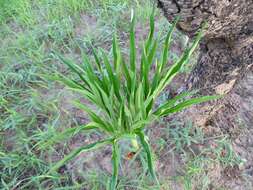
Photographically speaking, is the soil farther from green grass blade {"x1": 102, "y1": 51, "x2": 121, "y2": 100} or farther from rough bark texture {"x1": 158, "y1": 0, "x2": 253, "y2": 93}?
green grass blade {"x1": 102, "y1": 51, "x2": 121, "y2": 100}

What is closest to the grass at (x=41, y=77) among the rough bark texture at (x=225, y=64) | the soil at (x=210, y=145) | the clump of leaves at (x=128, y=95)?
the soil at (x=210, y=145)

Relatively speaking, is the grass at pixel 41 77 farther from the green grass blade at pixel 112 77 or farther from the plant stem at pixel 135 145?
the green grass blade at pixel 112 77

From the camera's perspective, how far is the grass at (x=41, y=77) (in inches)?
57.8

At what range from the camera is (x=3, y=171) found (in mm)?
1511

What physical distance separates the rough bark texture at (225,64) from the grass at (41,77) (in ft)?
1.42

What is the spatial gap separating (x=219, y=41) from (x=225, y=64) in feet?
0.35

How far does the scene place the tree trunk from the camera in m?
0.99

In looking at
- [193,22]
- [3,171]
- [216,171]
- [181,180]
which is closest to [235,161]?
[216,171]

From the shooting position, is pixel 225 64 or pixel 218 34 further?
pixel 225 64

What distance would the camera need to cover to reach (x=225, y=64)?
130 cm

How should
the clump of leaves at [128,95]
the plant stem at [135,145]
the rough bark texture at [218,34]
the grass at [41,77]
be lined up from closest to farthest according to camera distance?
the rough bark texture at [218,34]
the clump of leaves at [128,95]
the plant stem at [135,145]
the grass at [41,77]

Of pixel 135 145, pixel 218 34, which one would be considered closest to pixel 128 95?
pixel 135 145

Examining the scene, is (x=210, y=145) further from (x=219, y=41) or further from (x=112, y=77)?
(x=112, y=77)

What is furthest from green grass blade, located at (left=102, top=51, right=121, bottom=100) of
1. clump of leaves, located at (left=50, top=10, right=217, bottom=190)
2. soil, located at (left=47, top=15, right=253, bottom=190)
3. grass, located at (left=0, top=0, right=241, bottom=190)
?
soil, located at (left=47, top=15, right=253, bottom=190)
